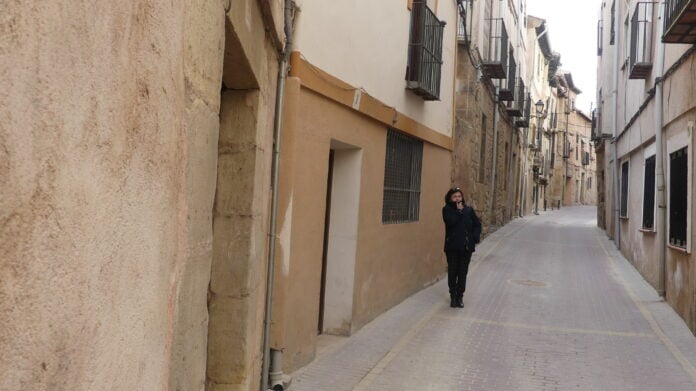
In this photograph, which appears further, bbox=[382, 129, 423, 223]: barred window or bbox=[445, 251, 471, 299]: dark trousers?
bbox=[445, 251, 471, 299]: dark trousers

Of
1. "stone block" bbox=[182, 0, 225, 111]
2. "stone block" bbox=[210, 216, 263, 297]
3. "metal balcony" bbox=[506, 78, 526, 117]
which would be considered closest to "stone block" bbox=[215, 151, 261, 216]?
"stone block" bbox=[210, 216, 263, 297]

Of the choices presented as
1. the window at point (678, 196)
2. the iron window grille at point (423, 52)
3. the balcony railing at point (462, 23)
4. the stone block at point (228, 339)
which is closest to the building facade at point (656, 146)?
the window at point (678, 196)

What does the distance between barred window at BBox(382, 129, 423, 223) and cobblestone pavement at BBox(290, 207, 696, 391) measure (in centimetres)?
126

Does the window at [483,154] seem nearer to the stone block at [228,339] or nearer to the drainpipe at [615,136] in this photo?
the drainpipe at [615,136]

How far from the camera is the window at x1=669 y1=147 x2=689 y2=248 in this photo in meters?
7.68

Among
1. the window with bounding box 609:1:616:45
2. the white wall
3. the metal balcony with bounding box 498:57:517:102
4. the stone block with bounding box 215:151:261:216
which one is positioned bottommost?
the stone block with bounding box 215:151:261:216

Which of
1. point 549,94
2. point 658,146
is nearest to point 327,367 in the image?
point 658,146

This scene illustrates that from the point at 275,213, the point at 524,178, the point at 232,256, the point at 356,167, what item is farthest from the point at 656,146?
the point at 524,178

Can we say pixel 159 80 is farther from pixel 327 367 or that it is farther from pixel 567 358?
pixel 567 358

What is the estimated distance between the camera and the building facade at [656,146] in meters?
7.29

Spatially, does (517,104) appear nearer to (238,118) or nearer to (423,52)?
(423,52)

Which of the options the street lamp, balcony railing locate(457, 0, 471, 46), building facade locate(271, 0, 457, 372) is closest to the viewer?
building facade locate(271, 0, 457, 372)

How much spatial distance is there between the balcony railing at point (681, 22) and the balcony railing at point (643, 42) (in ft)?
10.6

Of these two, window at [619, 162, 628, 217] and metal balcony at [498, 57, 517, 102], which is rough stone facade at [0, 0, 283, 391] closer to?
window at [619, 162, 628, 217]
